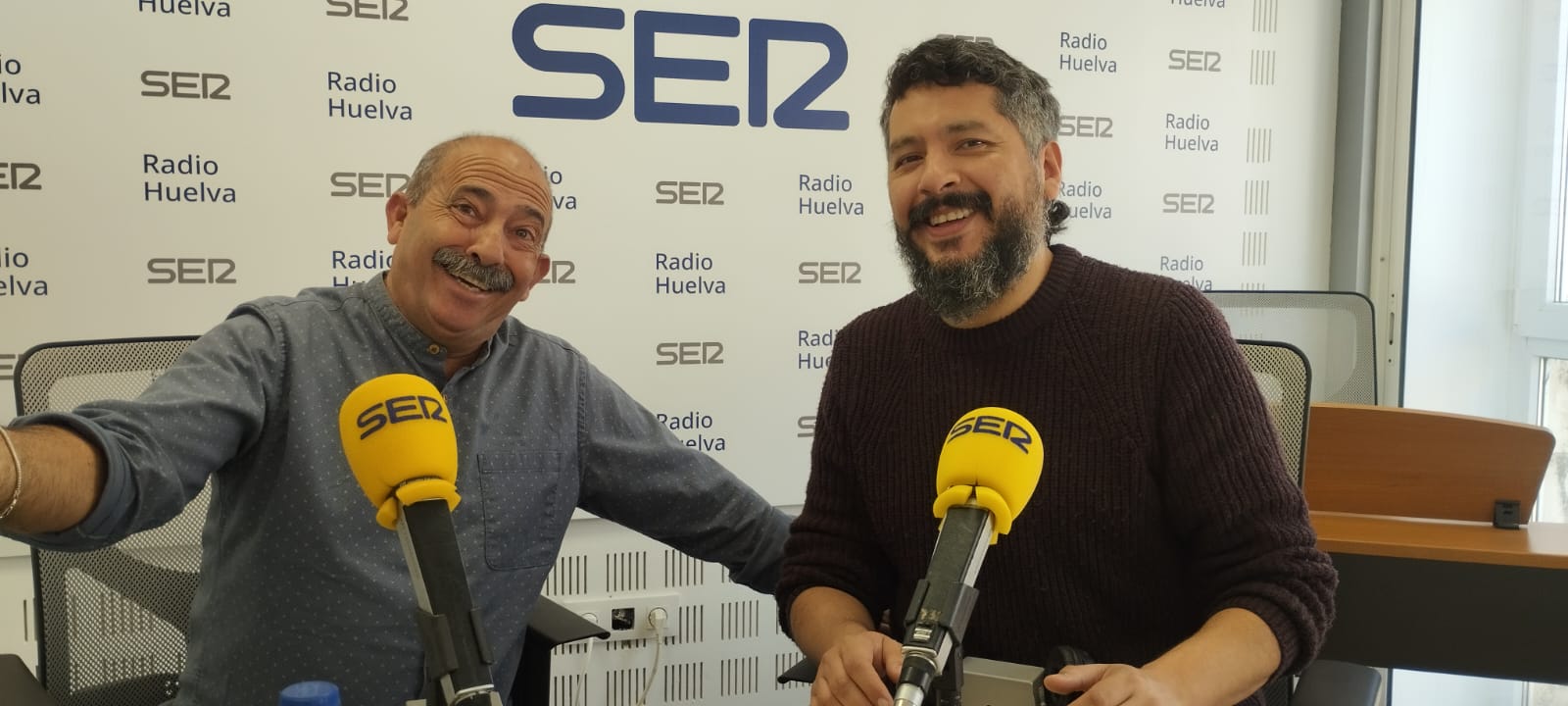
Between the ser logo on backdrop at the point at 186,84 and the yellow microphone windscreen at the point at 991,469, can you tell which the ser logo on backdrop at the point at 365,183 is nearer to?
the ser logo on backdrop at the point at 186,84

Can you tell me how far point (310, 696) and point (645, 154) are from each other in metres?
2.28

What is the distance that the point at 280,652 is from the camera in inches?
68.7

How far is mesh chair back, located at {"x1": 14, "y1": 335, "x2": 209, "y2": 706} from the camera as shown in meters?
1.74

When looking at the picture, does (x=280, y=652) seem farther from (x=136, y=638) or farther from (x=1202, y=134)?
(x=1202, y=134)

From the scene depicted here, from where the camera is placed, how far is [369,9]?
2.82 m

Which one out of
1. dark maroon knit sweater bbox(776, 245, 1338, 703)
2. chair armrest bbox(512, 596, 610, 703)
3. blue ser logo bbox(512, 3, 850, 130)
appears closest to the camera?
dark maroon knit sweater bbox(776, 245, 1338, 703)

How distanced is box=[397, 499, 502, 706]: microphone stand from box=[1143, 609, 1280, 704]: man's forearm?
807 mm

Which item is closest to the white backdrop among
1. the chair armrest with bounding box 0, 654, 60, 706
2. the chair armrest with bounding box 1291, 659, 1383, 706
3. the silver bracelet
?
the chair armrest with bounding box 0, 654, 60, 706

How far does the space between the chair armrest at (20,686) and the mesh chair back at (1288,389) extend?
1.77 metres

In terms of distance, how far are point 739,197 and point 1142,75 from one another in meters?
1.26

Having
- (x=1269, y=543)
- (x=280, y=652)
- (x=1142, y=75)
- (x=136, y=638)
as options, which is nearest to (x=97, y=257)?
(x=136, y=638)

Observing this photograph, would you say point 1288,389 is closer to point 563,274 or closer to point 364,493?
point 364,493

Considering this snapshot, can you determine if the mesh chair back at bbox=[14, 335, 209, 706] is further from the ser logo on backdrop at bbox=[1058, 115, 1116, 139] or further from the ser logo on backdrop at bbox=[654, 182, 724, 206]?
the ser logo on backdrop at bbox=[1058, 115, 1116, 139]

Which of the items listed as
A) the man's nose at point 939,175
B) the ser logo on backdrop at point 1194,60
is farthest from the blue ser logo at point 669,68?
the man's nose at point 939,175
